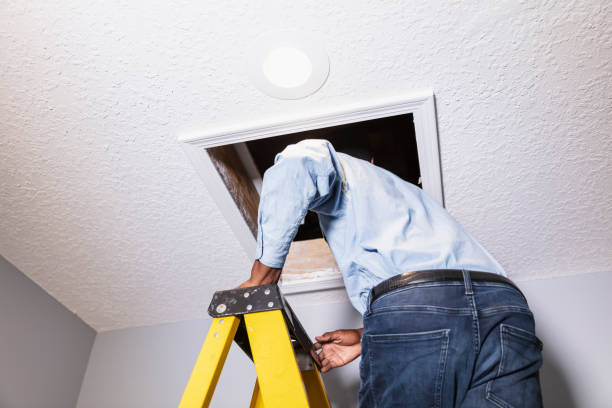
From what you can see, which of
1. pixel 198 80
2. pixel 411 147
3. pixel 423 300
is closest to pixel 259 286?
pixel 423 300

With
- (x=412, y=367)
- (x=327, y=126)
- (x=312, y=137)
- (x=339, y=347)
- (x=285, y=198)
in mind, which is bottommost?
(x=412, y=367)

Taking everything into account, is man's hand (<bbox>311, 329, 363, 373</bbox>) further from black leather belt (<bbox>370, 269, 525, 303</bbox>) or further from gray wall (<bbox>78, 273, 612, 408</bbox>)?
gray wall (<bbox>78, 273, 612, 408</bbox>)

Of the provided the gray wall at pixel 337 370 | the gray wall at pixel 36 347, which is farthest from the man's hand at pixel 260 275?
the gray wall at pixel 36 347

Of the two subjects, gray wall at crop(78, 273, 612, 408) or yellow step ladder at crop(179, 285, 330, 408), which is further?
gray wall at crop(78, 273, 612, 408)

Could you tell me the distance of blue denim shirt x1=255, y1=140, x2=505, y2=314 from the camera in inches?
28.4

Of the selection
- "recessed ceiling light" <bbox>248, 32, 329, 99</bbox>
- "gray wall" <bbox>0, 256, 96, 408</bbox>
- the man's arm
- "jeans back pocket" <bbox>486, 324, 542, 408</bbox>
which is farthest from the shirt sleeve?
"gray wall" <bbox>0, 256, 96, 408</bbox>

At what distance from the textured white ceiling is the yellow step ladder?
549mm

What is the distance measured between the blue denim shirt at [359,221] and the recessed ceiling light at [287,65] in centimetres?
26

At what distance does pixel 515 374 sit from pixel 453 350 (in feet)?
0.41

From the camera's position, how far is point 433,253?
0.72m

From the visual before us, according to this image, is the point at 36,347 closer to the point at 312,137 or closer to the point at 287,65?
the point at 312,137

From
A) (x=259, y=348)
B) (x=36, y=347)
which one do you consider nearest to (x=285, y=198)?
(x=259, y=348)

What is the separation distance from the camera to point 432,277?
26.8 inches

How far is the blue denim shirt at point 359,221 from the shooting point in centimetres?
72
